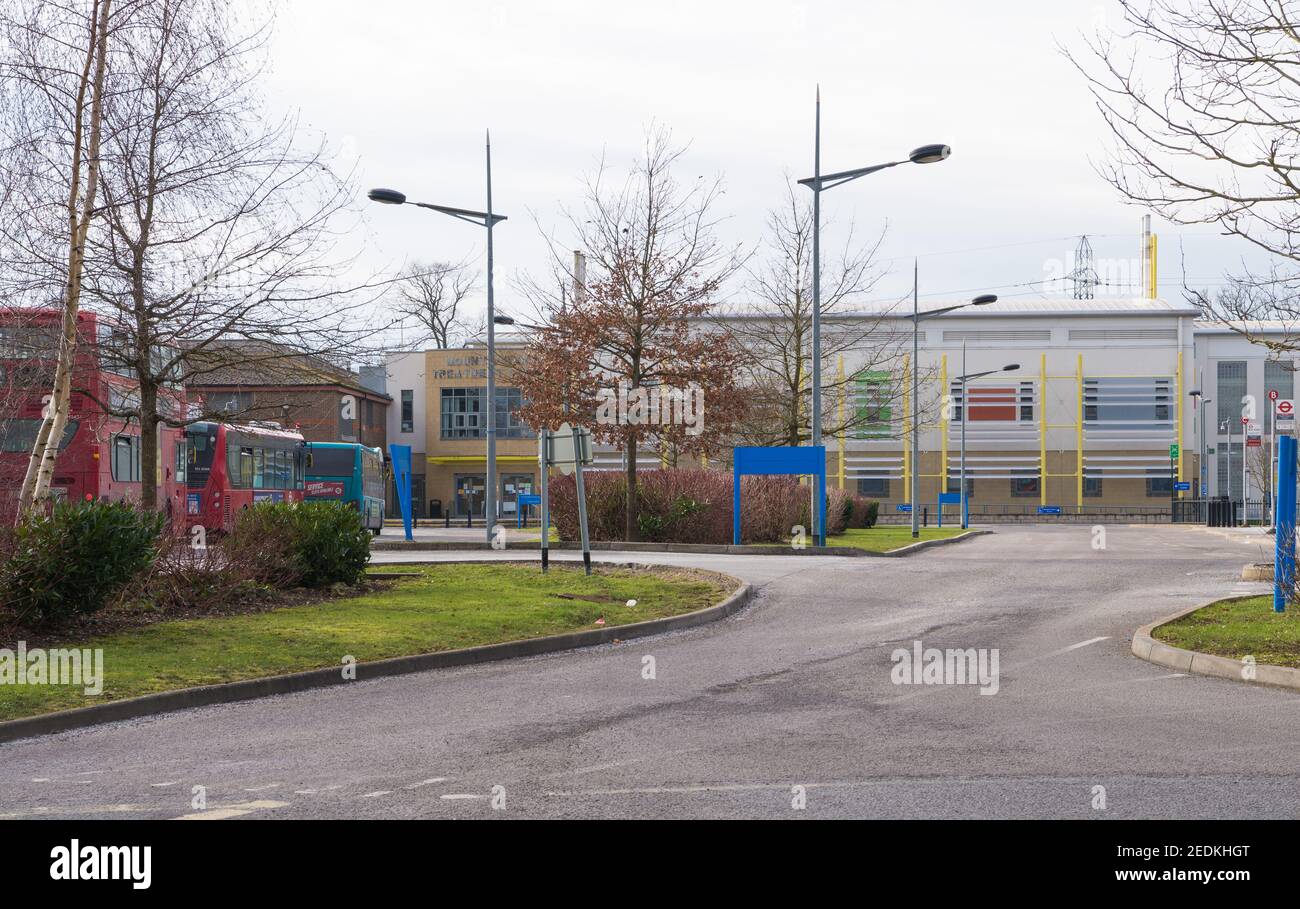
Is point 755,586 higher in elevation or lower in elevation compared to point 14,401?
lower

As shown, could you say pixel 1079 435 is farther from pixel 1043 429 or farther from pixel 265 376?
pixel 265 376

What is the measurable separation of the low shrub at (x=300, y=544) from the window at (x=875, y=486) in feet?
172

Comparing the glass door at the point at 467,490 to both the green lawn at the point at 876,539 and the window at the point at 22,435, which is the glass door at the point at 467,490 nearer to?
the green lawn at the point at 876,539

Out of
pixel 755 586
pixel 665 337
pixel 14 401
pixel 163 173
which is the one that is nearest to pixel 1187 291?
pixel 755 586

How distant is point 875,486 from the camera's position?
68.3m

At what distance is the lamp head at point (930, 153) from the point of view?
79.3 ft

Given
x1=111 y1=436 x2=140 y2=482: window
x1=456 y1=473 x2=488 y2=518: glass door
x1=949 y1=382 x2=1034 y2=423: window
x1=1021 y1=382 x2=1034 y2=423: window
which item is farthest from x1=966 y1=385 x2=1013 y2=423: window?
x1=111 y1=436 x2=140 y2=482: window

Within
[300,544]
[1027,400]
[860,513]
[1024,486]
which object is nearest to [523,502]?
[860,513]

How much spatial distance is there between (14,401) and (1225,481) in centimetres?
8221

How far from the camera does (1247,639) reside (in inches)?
478

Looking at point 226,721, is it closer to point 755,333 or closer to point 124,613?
point 124,613

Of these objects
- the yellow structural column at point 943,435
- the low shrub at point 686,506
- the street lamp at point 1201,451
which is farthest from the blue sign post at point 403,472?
the street lamp at point 1201,451

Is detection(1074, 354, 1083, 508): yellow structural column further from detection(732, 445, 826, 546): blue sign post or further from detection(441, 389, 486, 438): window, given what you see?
detection(732, 445, 826, 546): blue sign post

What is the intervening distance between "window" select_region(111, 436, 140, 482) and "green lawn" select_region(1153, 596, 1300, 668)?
783 inches
